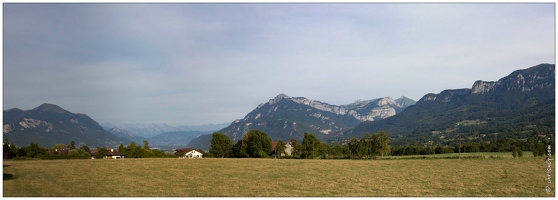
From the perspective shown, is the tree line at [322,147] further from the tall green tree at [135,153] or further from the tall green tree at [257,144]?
the tall green tree at [135,153]

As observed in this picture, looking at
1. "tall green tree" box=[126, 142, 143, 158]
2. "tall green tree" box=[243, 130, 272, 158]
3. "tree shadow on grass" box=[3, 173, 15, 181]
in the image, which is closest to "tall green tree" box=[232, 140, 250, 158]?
"tall green tree" box=[243, 130, 272, 158]

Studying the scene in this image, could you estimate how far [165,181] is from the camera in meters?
26.9

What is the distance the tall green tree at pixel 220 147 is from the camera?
90562mm

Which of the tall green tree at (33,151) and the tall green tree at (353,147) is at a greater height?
the tall green tree at (353,147)

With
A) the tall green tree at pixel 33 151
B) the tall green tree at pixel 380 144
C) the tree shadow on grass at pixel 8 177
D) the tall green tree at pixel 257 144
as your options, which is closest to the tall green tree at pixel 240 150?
the tall green tree at pixel 257 144

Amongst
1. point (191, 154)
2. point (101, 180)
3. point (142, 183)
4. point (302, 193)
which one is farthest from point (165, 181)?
point (191, 154)

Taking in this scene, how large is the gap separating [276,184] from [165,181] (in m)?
8.14

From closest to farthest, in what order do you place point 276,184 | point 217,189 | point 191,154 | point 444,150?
point 217,189 → point 276,184 → point 444,150 → point 191,154

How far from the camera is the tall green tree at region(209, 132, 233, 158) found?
9056 cm

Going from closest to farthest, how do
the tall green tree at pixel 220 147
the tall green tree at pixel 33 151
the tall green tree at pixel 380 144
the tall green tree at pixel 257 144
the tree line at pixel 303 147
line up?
the tall green tree at pixel 33 151
the tall green tree at pixel 380 144
the tree line at pixel 303 147
the tall green tree at pixel 257 144
the tall green tree at pixel 220 147

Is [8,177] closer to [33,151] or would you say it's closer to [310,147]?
[33,151]

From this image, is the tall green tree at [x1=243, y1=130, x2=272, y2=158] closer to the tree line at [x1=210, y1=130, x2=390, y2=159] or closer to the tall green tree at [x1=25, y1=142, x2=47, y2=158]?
the tree line at [x1=210, y1=130, x2=390, y2=159]

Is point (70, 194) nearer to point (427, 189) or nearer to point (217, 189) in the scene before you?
point (217, 189)

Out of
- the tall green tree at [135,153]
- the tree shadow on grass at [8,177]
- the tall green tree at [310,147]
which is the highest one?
the tall green tree at [310,147]
